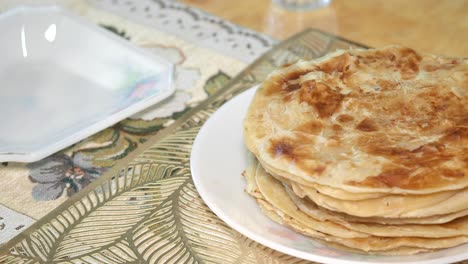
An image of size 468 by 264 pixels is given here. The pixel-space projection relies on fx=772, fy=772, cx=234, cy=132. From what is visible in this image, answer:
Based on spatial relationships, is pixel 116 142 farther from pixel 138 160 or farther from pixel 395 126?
pixel 395 126

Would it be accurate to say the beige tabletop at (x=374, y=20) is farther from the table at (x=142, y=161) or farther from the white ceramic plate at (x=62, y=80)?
the white ceramic plate at (x=62, y=80)

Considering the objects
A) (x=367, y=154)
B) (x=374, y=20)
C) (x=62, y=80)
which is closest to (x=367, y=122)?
(x=367, y=154)

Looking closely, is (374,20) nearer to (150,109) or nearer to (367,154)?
(150,109)

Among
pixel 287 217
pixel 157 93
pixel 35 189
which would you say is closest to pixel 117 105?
pixel 157 93

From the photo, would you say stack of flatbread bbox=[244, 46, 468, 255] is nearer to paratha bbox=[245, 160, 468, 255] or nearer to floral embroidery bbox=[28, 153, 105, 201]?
paratha bbox=[245, 160, 468, 255]

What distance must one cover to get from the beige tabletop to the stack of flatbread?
52 centimetres

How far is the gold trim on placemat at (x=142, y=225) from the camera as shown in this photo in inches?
36.1

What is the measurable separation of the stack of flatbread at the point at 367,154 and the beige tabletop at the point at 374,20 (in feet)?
1.69

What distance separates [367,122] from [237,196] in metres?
0.18

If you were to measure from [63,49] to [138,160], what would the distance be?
1.28ft

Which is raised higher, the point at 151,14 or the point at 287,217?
the point at 287,217

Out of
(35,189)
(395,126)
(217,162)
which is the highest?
(395,126)

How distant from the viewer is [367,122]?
897 millimetres

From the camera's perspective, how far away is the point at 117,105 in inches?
48.4
